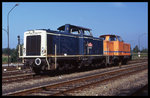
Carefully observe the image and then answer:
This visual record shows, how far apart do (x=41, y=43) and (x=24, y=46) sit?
1458mm

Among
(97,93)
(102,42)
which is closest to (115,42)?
(102,42)

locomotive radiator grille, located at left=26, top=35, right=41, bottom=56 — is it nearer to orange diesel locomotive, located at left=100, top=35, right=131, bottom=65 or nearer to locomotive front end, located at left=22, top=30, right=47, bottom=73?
locomotive front end, located at left=22, top=30, right=47, bottom=73

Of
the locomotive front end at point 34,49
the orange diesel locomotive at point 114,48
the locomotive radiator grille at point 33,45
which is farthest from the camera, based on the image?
the orange diesel locomotive at point 114,48

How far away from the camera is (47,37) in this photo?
1263 cm

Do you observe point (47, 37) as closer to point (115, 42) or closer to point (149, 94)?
point (149, 94)

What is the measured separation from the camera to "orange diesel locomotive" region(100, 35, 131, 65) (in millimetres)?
19812

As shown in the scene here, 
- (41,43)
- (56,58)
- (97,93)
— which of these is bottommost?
(97,93)

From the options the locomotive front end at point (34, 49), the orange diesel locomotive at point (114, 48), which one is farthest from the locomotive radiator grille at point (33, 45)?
the orange diesel locomotive at point (114, 48)

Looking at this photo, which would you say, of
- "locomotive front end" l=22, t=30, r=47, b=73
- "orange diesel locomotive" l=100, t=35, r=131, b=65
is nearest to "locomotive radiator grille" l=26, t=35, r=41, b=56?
"locomotive front end" l=22, t=30, r=47, b=73

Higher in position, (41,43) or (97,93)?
(41,43)

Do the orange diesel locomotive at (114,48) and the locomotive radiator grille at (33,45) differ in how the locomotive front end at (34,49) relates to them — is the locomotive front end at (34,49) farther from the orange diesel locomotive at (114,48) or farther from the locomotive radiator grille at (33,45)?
the orange diesel locomotive at (114,48)

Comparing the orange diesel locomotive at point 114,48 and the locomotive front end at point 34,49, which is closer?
the locomotive front end at point 34,49

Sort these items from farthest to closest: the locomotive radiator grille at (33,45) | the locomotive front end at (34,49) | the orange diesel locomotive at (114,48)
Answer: the orange diesel locomotive at (114,48)
the locomotive radiator grille at (33,45)
the locomotive front end at (34,49)

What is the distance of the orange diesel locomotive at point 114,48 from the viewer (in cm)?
1981
